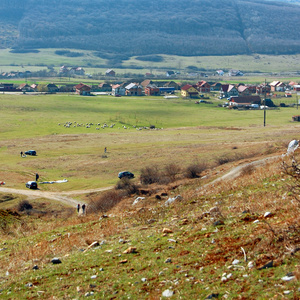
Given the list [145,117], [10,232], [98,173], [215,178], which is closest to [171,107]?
[145,117]

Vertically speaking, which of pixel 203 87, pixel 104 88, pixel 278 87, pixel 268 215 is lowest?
pixel 104 88

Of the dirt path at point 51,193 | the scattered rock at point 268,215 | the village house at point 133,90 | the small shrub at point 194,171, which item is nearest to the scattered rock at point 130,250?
the scattered rock at point 268,215

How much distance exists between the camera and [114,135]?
70188 mm

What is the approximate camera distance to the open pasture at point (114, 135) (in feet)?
140

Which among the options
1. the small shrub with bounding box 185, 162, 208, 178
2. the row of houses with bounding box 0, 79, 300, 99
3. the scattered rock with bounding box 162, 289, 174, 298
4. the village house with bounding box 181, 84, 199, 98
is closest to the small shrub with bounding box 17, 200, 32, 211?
the small shrub with bounding box 185, 162, 208, 178

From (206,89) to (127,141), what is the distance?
92.6 meters

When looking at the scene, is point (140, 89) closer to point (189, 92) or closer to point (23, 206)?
point (189, 92)

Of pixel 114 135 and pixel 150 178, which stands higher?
pixel 150 178

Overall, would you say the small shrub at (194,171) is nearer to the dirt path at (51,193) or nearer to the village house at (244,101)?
the dirt path at (51,193)

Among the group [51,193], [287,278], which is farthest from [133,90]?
[287,278]

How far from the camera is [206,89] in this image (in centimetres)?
15038

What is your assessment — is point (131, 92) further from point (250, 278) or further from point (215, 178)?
point (250, 278)

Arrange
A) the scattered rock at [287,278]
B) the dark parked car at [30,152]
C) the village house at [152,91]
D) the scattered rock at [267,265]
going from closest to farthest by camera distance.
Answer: the scattered rock at [287,278], the scattered rock at [267,265], the dark parked car at [30,152], the village house at [152,91]

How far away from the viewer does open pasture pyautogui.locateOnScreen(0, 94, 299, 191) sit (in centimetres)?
4269
